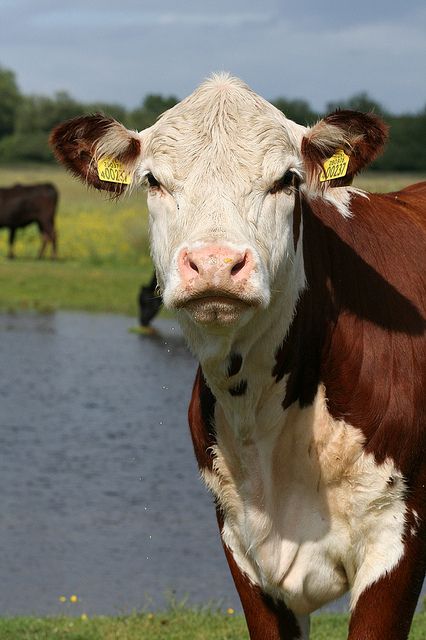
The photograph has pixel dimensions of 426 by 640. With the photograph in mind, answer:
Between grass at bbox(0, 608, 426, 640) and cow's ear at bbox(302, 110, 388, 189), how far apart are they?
265cm

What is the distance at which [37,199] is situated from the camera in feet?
113

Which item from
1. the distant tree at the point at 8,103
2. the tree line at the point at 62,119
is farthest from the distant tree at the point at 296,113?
the distant tree at the point at 8,103

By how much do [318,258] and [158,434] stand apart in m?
8.43

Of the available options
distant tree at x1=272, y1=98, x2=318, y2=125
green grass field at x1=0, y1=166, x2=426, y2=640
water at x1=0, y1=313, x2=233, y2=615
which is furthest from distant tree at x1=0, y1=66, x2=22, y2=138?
water at x1=0, y1=313, x2=233, y2=615

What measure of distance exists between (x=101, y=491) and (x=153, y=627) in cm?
392

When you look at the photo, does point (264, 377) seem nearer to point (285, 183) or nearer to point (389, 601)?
point (285, 183)

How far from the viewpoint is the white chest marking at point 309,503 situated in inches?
162

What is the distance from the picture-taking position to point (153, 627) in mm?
6160

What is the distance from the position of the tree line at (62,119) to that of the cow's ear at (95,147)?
0.24 feet

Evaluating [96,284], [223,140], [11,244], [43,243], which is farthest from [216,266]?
[11,244]

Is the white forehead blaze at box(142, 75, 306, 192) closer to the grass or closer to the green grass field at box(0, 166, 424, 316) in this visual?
the grass

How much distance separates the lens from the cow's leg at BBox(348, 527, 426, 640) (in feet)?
13.5

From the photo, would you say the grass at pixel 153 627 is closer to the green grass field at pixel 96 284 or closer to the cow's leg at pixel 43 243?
the green grass field at pixel 96 284

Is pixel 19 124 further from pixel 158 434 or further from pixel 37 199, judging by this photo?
pixel 158 434
